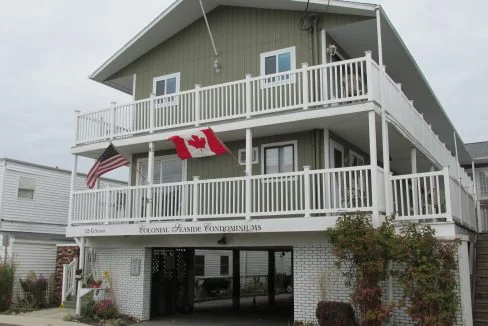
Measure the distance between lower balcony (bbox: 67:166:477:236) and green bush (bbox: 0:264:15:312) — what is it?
2.84 m

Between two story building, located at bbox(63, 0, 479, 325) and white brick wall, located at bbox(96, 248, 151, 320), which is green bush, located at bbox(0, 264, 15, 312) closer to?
two story building, located at bbox(63, 0, 479, 325)

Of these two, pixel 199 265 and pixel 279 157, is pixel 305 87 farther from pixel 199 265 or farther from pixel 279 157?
pixel 199 265

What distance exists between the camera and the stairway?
44.0 feet

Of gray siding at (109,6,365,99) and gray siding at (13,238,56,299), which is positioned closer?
gray siding at (109,6,365,99)

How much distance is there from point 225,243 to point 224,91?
15.5 ft

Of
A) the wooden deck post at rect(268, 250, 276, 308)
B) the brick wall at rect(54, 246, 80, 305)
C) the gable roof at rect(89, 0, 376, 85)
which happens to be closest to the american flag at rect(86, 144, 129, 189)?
the brick wall at rect(54, 246, 80, 305)

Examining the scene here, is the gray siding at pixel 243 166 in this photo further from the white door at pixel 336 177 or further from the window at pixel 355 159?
the window at pixel 355 159

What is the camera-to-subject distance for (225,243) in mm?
15008

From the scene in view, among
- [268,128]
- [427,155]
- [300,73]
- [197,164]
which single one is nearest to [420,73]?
[427,155]

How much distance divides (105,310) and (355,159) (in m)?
9.03

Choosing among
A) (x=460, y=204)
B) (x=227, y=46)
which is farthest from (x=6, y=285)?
(x=460, y=204)

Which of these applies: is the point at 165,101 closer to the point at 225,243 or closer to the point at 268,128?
the point at 268,128

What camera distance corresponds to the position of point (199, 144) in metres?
15.5

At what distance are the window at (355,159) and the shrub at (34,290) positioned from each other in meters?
11.5
